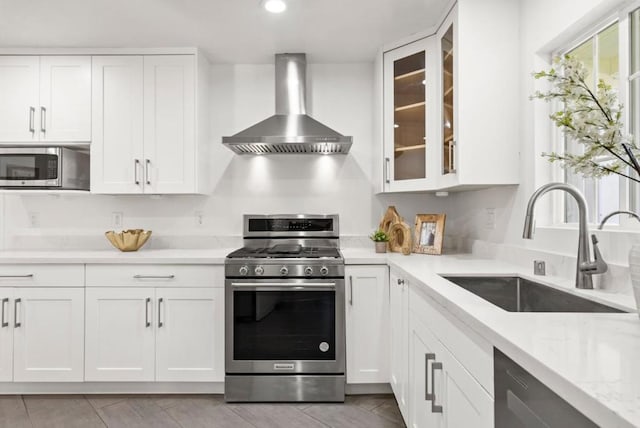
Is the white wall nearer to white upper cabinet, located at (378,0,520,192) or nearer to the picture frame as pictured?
the picture frame

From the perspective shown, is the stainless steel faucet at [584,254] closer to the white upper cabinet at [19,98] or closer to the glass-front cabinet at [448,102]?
the glass-front cabinet at [448,102]

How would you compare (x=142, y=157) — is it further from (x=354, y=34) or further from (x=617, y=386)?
(x=617, y=386)

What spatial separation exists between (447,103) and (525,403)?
6.02 ft

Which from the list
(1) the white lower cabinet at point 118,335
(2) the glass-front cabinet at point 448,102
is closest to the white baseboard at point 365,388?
(1) the white lower cabinet at point 118,335

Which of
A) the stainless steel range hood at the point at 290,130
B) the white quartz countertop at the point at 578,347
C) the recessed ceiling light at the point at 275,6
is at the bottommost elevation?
the white quartz countertop at the point at 578,347

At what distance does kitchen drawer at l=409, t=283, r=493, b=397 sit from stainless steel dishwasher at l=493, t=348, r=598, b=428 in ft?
0.15

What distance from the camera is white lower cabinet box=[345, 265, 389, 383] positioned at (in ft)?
8.05

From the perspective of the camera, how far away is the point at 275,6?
2.21 m

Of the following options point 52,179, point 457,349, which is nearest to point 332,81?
point 52,179

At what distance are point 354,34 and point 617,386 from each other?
2.46 meters

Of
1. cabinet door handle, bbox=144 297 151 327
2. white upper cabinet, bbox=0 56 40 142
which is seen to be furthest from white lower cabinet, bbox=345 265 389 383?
white upper cabinet, bbox=0 56 40 142

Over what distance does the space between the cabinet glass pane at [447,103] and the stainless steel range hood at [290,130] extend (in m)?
0.60

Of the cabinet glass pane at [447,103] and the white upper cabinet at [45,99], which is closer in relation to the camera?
the cabinet glass pane at [447,103]

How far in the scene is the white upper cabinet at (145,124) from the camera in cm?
277
